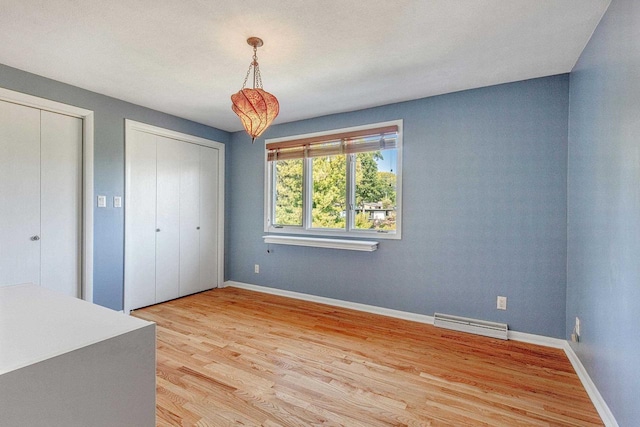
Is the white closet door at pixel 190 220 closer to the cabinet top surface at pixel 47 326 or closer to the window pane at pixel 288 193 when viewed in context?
the window pane at pixel 288 193

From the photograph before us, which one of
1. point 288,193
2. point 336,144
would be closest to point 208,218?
point 288,193

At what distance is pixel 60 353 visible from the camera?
2.45 feet

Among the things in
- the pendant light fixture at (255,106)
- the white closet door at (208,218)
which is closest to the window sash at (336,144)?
the white closet door at (208,218)

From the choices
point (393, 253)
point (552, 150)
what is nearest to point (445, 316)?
point (393, 253)

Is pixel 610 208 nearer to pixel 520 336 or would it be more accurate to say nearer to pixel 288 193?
pixel 520 336

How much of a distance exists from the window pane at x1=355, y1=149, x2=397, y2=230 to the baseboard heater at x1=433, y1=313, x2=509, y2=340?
3.36ft

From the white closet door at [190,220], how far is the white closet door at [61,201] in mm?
1115

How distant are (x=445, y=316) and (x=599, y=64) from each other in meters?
2.27

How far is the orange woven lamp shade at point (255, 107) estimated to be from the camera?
203 cm

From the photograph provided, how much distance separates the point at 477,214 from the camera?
293 centimetres

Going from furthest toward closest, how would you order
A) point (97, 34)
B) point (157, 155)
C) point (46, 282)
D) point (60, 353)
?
1. point (157, 155)
2. point (46, 282)
3. point (97, 34)
4. point (60, 353)

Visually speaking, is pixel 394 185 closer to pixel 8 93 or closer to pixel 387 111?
pixel 387 111

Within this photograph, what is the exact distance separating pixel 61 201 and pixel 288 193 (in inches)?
92.6

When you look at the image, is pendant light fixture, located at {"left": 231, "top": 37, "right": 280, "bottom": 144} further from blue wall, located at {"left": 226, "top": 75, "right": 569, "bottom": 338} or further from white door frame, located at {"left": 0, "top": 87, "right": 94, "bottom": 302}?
white door frame, located at {"left": 0, "top": 87, "right": 94, "bottom": 302}
